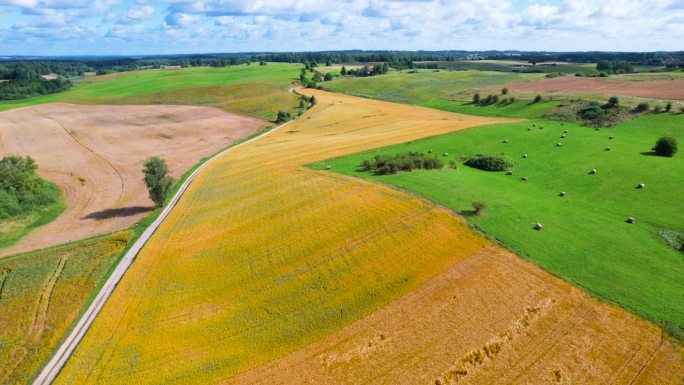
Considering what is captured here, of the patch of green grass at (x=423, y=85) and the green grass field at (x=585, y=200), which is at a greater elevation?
the patch of green grass at (x=423, y=85)

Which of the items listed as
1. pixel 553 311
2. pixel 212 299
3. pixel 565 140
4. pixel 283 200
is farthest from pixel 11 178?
pixel 565 140

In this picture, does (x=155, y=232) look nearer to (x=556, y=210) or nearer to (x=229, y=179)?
(x=229, y=179)

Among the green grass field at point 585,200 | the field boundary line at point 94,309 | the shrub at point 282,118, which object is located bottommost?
the field boundary line at point 94,309

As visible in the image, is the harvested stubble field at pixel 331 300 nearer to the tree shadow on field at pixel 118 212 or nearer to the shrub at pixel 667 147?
the tree shadow on field at pixel 118 212

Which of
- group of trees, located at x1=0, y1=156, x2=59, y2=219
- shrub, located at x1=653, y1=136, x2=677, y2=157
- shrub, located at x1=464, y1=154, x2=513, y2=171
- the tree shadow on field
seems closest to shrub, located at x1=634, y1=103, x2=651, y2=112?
shrub, located at x1=653, y1=136, x2=677, y2=157

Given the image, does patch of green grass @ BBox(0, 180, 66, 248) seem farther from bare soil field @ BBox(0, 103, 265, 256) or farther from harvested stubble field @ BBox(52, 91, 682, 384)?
harvested stubble field @ BBox(52, 91, 682, 384)

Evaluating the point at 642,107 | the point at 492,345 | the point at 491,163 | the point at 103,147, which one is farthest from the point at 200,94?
the point at 492,345

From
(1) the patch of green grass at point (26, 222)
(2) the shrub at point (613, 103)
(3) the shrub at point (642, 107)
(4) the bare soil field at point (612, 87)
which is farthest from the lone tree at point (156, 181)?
(4) the bare soil field at point (612, 87)
